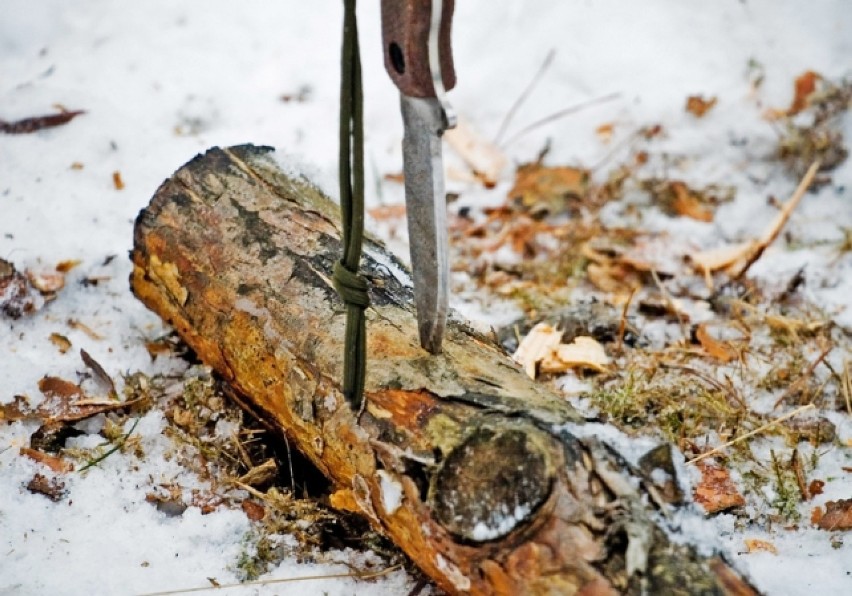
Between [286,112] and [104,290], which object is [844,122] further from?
[104,290]

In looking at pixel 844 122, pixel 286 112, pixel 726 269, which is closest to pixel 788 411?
pixel 726 269

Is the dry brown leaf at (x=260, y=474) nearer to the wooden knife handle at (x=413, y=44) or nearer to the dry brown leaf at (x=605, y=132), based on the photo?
the wooden knife handle at (x=413, y=44)

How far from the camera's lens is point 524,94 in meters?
3.91

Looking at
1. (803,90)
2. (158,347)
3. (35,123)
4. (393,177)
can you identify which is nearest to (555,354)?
(158,347)

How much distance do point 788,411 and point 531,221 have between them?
1.47 m

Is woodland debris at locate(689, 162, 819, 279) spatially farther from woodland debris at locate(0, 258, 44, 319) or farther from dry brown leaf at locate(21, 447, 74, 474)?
woodland debris at locate(0, 258, 44, 319)

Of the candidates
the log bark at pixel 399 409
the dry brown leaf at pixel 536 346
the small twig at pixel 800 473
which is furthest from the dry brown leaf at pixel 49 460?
the small twig at pixel 800 473

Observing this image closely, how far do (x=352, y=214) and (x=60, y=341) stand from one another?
1264 millimetres

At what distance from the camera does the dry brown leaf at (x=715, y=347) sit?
7.61 feet

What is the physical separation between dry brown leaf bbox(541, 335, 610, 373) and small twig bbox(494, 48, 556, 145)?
1.74 meters

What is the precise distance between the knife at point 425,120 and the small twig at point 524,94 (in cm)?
236

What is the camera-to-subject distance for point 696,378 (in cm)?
225

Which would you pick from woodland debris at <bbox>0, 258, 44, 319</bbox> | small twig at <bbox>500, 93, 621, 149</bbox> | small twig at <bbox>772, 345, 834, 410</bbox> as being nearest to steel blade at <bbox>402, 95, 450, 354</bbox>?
small twig at <bbox>772, 345, 834, 410</bbox>

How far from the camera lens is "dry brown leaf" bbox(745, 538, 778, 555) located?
1.62 metres
